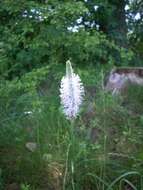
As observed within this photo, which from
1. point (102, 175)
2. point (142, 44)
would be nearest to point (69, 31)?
point (102, 175)

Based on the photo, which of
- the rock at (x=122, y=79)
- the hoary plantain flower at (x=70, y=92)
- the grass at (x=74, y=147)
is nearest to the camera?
the hoary plantain flower at (x=70, y=92)

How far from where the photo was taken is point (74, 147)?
3531mm

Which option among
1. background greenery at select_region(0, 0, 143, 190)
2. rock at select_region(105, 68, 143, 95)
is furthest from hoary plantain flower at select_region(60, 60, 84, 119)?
rock at select_region(105, 68, 143, 95)

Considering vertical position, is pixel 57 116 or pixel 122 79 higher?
pixel 122 79

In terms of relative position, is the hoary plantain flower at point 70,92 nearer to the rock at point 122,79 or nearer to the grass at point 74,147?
the grass at point 74,147

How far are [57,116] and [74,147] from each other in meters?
0.75

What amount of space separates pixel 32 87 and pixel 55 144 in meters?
0.74

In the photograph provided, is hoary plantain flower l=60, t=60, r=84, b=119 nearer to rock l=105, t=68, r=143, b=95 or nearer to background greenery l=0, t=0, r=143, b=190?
background greenery l=0, t=0, r=143, b=190

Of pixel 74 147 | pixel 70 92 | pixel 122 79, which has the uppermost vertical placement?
pixel 70 92

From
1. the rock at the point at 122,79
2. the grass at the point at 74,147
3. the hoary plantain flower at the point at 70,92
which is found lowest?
the grass at the point at 74,147

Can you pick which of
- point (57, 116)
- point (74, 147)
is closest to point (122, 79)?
point (57, 116)

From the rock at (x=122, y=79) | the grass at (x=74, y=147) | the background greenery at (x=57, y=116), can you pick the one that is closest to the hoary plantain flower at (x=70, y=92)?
the background greenery at (x=57, y=116)

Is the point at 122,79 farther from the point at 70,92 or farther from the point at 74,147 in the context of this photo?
the point at 70,92

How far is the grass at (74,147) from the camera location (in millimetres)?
Answer: 3570
